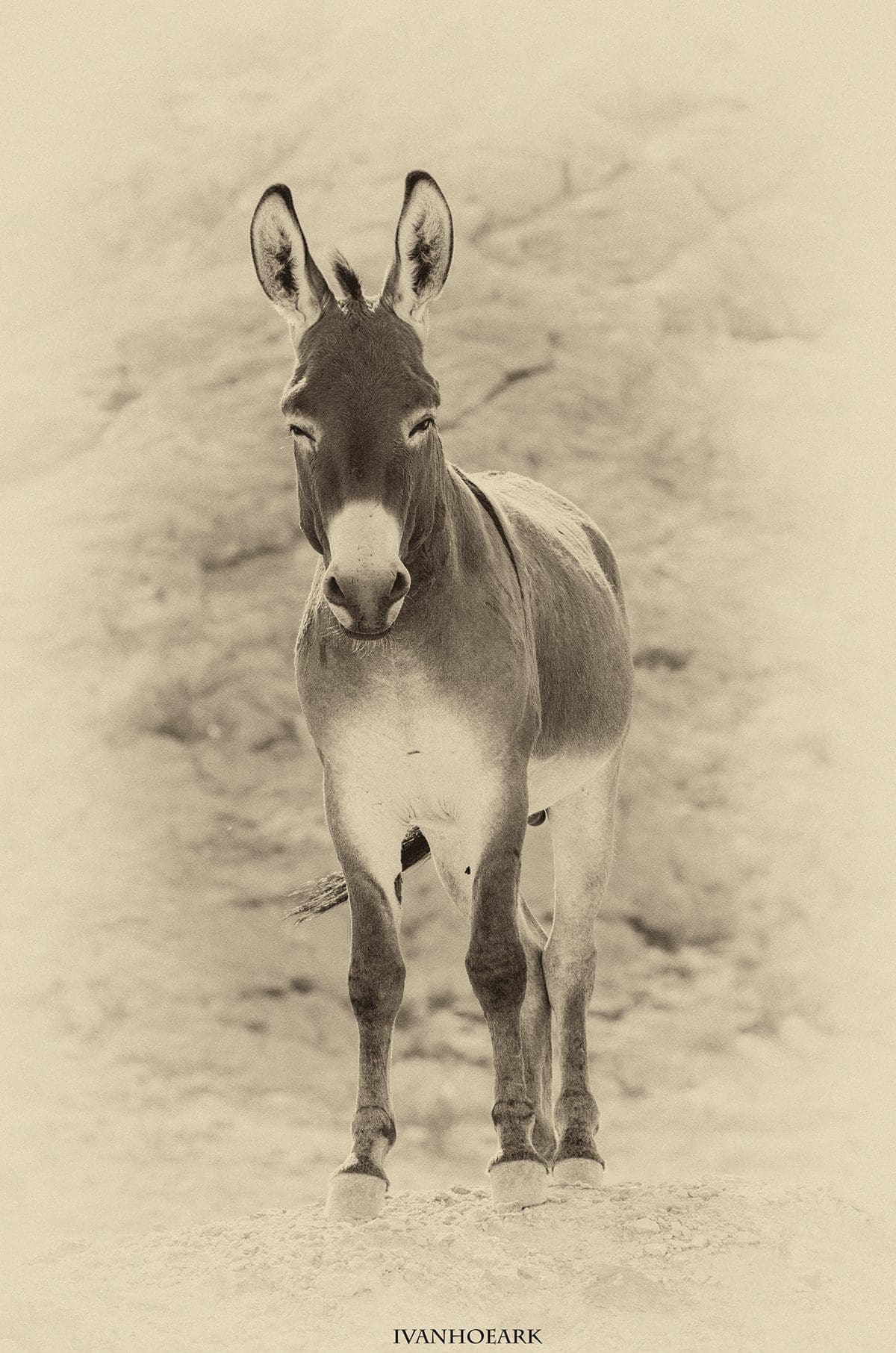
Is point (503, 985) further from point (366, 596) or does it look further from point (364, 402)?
point (364, 402)

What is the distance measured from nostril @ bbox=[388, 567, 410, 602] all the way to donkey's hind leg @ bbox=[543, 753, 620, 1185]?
2747 millimetres

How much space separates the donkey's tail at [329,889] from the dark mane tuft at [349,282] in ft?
9.04

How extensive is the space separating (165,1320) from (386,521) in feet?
11.0

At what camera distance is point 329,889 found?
9.22 m

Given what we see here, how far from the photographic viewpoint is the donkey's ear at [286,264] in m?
7.39

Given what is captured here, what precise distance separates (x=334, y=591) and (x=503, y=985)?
1.94 m

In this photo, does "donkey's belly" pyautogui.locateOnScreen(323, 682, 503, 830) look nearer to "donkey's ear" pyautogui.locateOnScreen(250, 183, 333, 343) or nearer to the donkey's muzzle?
the donkey's muzzle

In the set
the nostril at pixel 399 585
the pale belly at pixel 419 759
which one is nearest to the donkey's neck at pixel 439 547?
the pale belly at pixel 419 759

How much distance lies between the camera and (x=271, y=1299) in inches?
282

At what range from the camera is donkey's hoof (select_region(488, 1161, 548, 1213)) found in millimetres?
7449

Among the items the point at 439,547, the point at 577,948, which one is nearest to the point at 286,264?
the point at 439,547

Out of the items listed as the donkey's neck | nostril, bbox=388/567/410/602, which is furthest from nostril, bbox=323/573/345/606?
the donkey's neck

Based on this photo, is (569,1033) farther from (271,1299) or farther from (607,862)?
(271,1299)

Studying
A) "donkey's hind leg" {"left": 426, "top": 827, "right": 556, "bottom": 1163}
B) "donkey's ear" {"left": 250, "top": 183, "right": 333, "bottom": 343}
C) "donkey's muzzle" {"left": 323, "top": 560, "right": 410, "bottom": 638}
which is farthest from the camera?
"donkey's hind leg" {"left": 426, "top": 827, "right": 556, "bottom": 1163}
